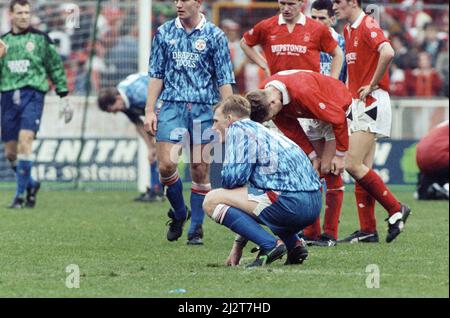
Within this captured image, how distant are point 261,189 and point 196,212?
8.06ft

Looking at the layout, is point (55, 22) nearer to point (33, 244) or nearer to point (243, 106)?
point (33, 244)

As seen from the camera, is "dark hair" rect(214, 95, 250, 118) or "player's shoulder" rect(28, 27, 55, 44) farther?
"player's shoulder" rect(28, 27, 55, 44)

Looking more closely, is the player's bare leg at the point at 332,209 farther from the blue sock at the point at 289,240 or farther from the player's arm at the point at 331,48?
the blue sock at the point at 289,240

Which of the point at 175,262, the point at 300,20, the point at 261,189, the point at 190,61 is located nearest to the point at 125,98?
the point at 300,20

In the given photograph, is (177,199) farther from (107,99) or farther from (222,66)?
(107,99)

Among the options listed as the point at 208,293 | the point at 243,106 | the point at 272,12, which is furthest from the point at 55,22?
the point at 208,293

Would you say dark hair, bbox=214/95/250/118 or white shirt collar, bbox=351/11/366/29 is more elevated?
white shirt collar, bbox=351/11/366/29

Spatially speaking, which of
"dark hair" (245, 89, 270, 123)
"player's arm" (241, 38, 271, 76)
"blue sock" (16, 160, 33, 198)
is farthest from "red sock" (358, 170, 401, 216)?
"blue sock" (16, 160, 33, 198)

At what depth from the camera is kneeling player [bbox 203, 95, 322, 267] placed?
27.3ft

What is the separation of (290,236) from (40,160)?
10.8 meters

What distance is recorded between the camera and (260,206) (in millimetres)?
8383

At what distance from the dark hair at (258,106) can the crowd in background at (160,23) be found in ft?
33.1

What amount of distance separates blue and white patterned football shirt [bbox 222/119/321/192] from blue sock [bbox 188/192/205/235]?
2294mm
